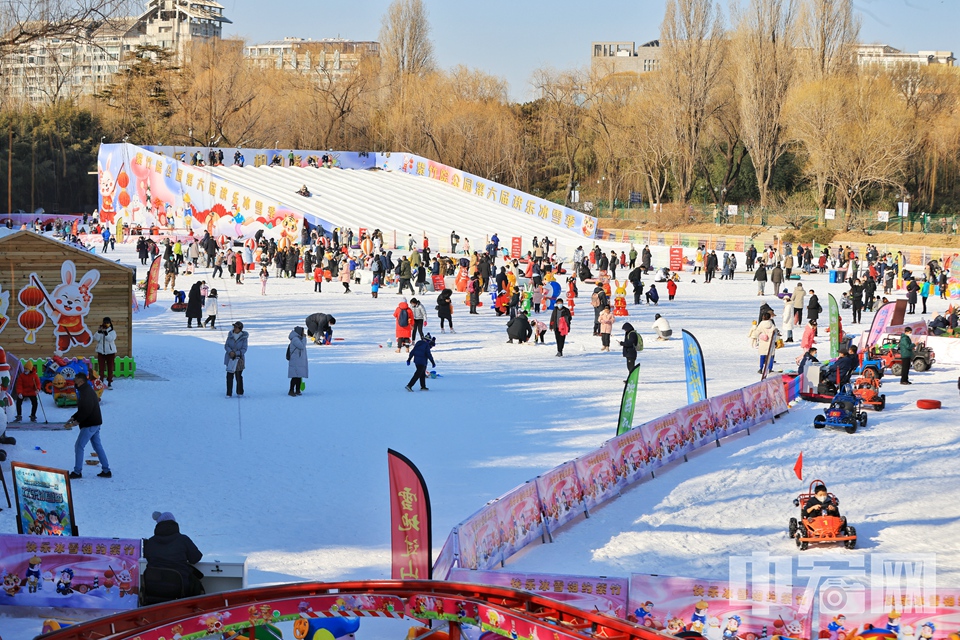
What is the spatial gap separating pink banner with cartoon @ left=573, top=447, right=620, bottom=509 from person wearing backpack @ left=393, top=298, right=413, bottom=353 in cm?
849

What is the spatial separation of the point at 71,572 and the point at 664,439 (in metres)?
7.15

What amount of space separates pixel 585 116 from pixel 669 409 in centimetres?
4803

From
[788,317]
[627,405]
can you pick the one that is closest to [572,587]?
[627,405]

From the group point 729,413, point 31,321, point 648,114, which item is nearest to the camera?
point 729,413

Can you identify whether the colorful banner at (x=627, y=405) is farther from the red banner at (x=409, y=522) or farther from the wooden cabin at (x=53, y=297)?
Result: the wooden cabin at (x=53, y=297)

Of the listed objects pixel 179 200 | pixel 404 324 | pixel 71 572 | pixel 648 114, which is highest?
pixel 648 114

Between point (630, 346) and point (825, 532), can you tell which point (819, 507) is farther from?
point (630, 346)

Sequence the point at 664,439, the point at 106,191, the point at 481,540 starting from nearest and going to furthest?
the point at 481,540
the point at 664,439
the point at 106,191

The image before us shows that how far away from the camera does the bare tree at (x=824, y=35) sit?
160ft

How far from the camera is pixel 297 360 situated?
51.0 ft

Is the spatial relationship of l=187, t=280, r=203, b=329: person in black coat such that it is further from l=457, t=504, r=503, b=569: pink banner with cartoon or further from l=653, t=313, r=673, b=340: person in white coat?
l=457, t=504, r=503, b=569: pink banner with cartoon

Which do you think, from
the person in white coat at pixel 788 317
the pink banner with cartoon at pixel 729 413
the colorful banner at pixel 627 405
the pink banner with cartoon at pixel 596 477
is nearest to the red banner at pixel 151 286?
the person in white coat at pixel 788 317

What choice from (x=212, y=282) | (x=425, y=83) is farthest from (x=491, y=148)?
(x=212, y=282)

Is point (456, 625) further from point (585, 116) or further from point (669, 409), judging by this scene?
point (585, 116)
